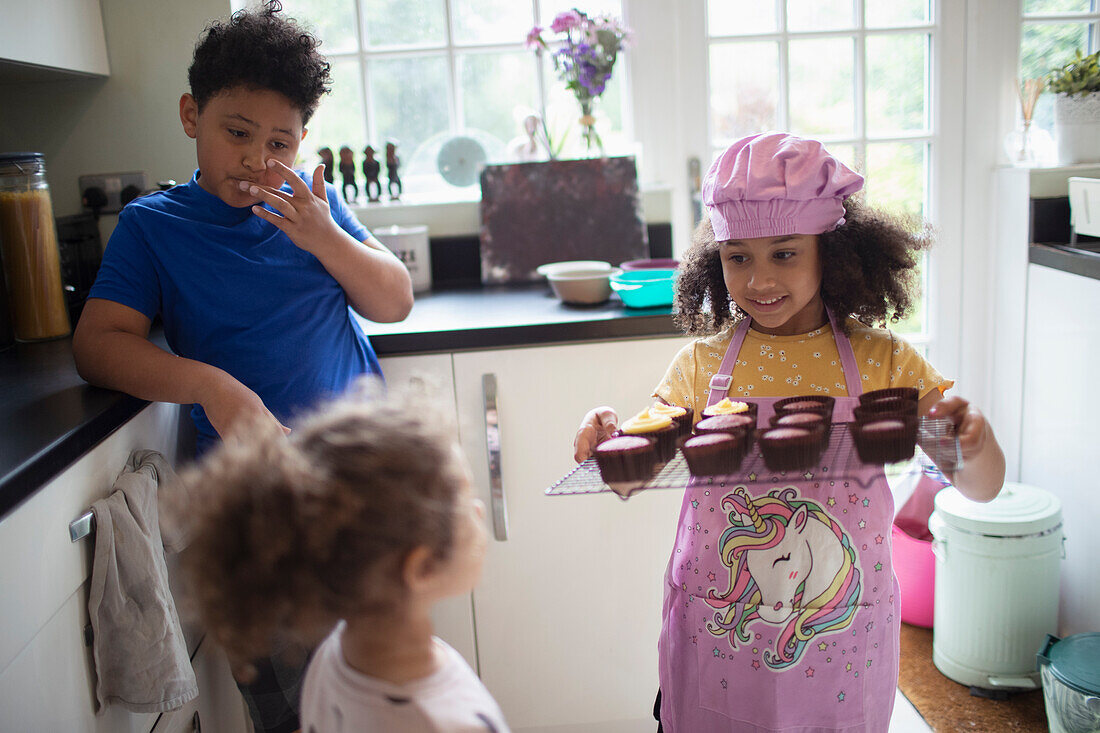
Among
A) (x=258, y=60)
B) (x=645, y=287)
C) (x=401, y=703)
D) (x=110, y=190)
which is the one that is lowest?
(x=401, y=703)

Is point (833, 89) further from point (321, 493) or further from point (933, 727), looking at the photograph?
point (321, 493)

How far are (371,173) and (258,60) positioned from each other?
101 cm

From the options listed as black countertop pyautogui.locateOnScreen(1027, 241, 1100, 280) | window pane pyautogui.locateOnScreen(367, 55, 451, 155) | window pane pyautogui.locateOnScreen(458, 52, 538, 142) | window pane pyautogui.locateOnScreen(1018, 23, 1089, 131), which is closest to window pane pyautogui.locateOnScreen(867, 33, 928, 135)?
window pane pyautogui.locateOnScreen(1018, 23, 1089, 131)

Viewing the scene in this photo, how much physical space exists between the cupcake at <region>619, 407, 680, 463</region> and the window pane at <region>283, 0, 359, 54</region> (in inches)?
65.0

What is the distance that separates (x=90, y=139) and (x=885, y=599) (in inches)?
77.3

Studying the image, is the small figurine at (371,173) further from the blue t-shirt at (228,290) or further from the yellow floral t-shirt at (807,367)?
the yellow floral t-shirt at (807,367)

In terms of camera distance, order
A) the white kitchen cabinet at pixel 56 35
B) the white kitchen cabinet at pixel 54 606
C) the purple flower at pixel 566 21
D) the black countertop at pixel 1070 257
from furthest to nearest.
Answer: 1. the purple flower at pixel 566 21
2. the black countertop at pixel 1070 257
3. the white kitchen cabinet at pixel 56 35
4. the white kitchen cabinet at pixel 54 606

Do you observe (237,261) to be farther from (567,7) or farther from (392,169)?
(567,7)

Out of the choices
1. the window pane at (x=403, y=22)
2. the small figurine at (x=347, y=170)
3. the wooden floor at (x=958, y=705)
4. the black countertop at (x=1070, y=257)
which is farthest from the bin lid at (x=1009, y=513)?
the window pane at (x=403, y=22)

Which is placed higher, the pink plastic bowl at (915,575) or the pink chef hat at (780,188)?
the pink chef hat at (780,188)

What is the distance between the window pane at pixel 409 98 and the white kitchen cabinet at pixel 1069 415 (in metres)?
1.61

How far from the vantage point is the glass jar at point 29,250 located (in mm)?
1628

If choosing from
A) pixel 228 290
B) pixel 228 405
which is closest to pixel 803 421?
pixel 228 405

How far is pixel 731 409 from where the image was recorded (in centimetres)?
118
